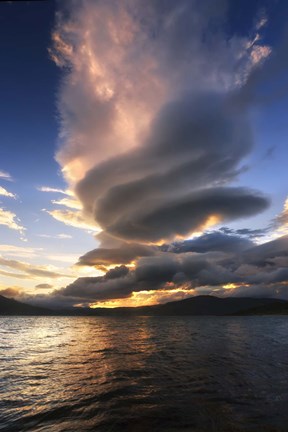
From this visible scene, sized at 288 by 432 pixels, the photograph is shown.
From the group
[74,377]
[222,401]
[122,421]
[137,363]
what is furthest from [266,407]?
[137,363]

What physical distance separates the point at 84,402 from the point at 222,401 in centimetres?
877

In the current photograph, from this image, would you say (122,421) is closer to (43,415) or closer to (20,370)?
(43,415)

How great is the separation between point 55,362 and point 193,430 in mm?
26005

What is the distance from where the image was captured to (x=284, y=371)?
27641 mm

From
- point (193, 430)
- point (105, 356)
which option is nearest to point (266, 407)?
point (193, 430)

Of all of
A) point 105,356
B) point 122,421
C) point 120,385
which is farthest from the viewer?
point 105,356

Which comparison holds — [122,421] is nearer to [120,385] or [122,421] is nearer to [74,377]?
[120,385]

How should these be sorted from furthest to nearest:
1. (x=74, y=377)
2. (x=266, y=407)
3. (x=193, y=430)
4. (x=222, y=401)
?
(x=74, y=377) → (x=222, y=401) → (x=266, y=407) → (x=193, y=430)

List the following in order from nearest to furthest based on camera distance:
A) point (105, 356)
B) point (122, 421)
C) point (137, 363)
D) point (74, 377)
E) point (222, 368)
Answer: point (122, 421), point (74, 377), point (222, 368), point (137, 363), point (105, 356)

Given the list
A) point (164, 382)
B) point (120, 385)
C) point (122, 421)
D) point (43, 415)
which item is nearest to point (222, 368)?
point (164, 382)

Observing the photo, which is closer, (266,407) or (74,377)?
(266,407)

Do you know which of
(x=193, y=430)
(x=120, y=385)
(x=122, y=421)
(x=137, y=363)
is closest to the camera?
(x=193, y=430)

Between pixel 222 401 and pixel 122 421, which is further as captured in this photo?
pixel 222 401

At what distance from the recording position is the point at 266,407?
1684cm
